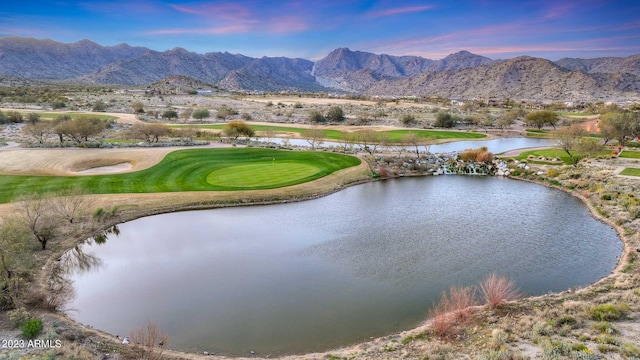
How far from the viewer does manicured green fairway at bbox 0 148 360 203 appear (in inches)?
1560

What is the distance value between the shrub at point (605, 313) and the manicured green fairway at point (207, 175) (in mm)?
31012

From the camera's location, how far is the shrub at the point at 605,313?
1886 cm

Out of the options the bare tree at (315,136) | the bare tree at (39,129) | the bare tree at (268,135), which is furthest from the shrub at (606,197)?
the bare tree at (39,129)

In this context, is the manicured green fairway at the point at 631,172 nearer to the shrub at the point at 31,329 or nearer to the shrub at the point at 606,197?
the shrub at the point at 606,197

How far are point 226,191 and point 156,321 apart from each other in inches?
882

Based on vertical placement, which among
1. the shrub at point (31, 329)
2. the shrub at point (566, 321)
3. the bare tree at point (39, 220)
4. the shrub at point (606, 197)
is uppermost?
the shrub at point (606, 197)

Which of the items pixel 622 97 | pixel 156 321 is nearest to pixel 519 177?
pixel 156 321

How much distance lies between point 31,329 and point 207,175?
102 feet

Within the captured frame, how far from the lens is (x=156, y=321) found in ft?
64.8

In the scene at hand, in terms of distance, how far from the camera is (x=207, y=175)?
156ft

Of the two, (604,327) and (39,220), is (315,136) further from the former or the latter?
(604,327)

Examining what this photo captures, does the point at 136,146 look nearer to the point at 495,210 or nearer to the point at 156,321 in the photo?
the point at 156,321

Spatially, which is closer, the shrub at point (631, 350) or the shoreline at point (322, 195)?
the shrub at point (631, 350)

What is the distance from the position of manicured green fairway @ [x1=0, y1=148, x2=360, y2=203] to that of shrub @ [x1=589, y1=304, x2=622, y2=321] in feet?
102
